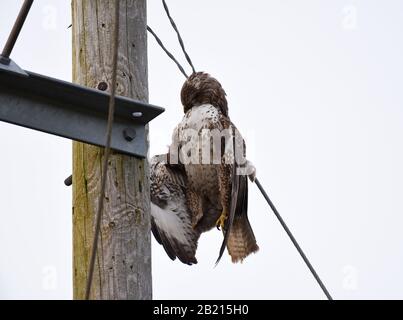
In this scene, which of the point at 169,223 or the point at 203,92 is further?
the point at 203,92

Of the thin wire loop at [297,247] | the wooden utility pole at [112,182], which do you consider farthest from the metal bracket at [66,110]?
the thin wire loop at [297,247]

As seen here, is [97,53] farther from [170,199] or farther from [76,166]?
[170,199]

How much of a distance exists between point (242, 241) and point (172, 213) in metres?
0.61

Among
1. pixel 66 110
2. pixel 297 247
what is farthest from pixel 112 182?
pixel 297 247

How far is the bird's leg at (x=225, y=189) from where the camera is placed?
6.90m

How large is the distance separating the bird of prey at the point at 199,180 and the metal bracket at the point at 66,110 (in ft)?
8.16

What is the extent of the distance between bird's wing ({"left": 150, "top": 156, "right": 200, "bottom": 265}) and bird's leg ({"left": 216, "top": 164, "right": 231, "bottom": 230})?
12.0 inches

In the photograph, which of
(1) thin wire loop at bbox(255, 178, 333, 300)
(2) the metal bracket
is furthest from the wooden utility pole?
(1) thin wire loop at bbox(255, 178, 333, 300)

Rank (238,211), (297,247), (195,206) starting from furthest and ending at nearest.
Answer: (195,206), (238,211), (297,247)

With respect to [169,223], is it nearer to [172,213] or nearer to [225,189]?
[172,213]

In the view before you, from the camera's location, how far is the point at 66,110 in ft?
14.2

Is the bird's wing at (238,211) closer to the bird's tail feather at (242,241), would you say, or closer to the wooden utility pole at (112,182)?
the bird's tail feather at (242,241)

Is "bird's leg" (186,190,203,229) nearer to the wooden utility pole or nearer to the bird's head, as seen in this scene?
the bird's head

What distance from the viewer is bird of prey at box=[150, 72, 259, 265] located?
690 cm
